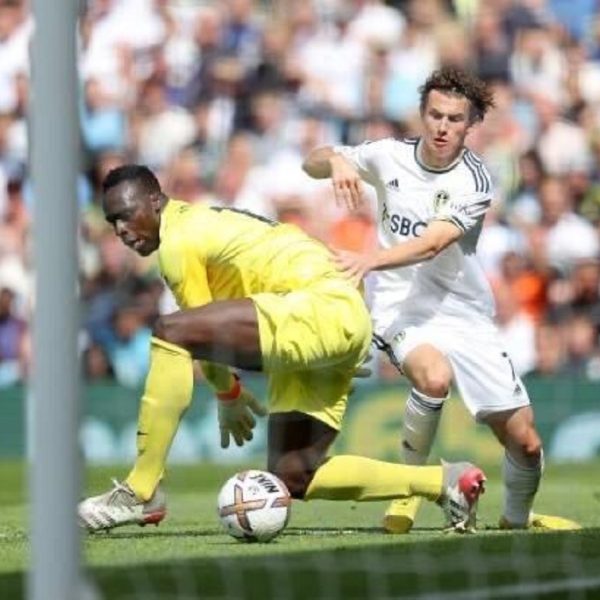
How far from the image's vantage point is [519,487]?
29.1ft

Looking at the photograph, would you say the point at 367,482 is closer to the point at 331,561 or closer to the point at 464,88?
the point at 331,561

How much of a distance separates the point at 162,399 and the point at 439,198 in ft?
6.06

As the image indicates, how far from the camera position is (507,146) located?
516 inches

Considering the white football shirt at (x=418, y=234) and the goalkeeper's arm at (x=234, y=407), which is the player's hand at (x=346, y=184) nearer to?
the white football shirt at (x=418, y=234)

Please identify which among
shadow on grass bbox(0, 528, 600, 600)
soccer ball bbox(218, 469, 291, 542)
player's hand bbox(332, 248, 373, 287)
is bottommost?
shadow on grass bbox(0, 528, 600, 600)

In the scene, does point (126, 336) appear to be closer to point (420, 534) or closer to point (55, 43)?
point (420, 534)

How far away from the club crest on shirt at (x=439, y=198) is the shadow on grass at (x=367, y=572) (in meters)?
1.66

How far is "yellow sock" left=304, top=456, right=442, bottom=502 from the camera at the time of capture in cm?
800

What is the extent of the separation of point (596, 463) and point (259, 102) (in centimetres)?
313

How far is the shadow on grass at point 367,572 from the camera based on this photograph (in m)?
6.29

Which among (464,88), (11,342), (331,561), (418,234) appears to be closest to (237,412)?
(418,234)

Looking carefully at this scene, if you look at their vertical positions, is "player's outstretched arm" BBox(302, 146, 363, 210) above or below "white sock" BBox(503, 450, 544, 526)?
above

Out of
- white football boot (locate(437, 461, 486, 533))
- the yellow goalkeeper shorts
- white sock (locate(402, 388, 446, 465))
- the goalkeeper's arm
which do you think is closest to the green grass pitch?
white football boot (locate(437, 461, 486, 533))

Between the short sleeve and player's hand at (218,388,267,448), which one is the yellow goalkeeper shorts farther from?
the short sleeve
